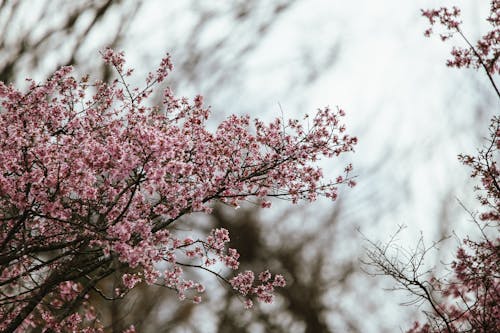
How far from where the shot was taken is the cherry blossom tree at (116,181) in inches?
168

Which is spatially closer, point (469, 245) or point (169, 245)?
point (169, 245)

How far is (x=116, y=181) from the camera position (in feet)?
15.6

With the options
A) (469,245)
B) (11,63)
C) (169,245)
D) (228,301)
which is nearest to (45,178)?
(169,245)

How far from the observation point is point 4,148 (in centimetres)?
461

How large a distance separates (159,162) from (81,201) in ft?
3.45

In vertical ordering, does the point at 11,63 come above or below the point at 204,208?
above

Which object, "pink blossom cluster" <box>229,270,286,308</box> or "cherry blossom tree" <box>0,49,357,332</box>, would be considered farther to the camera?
"pink blossom cluster" <box>229,270,286,308</box>

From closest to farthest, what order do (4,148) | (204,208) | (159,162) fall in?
(159,162)
(4,148)
(204,208)

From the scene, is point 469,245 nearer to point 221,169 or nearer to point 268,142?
point 268,142

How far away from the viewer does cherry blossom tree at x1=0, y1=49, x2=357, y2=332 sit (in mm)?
4266

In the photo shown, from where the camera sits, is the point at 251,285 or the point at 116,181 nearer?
the point at 116,181

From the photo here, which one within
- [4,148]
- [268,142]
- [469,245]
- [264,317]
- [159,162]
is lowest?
[469,245]

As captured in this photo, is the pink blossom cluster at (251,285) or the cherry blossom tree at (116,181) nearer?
the cherry blossom tree at (116,181)

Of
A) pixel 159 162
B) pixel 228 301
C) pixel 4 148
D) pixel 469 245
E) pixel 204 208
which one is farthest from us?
pixel 228 301
